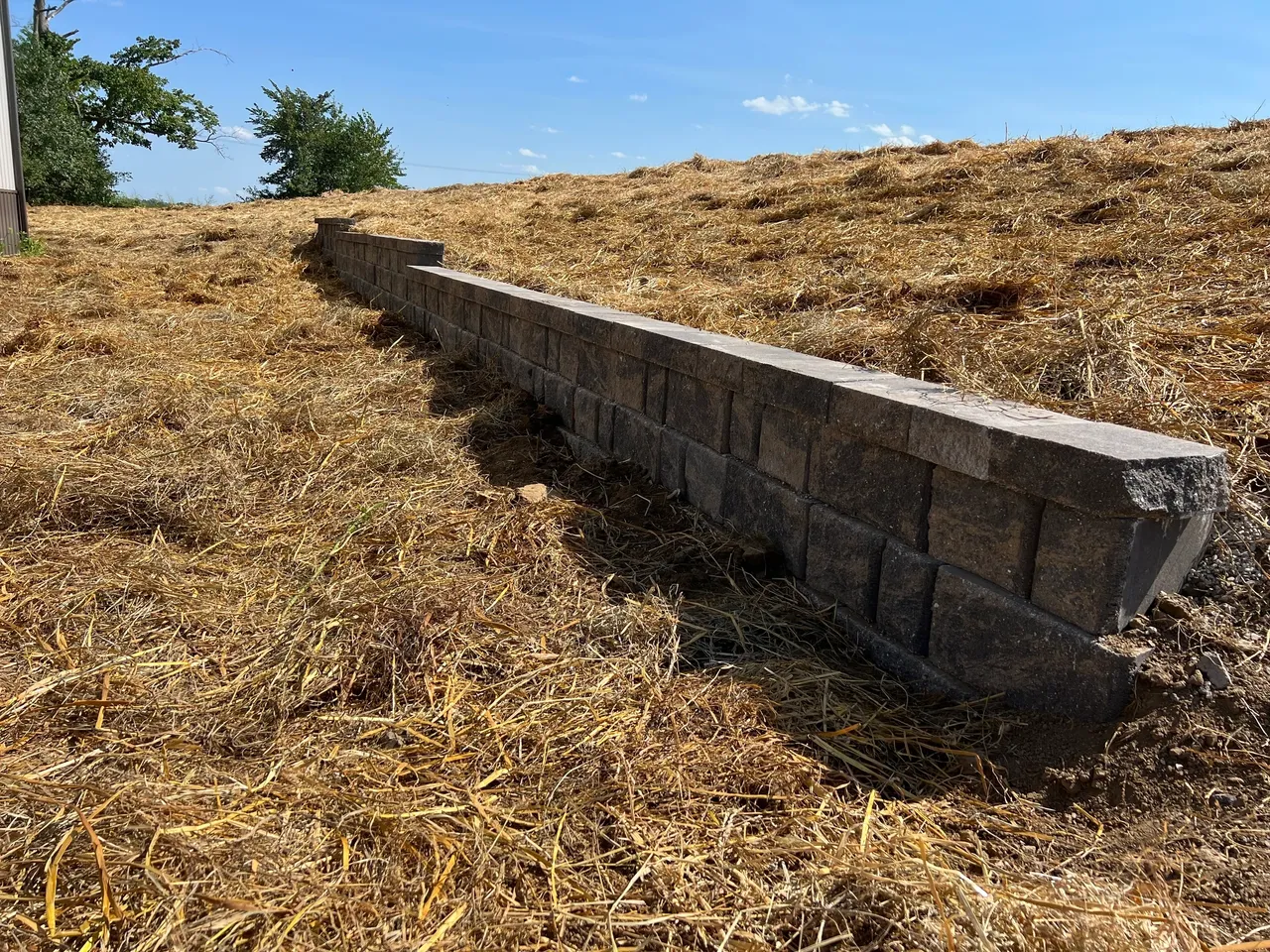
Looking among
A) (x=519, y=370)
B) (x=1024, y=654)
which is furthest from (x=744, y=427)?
(x=519, y=370)

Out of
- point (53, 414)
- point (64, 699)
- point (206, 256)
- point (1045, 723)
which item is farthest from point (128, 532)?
point (206, 256)

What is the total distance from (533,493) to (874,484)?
1.80 metres

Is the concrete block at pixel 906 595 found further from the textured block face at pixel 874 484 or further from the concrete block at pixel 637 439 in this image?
the concrete block at pixel 637 439

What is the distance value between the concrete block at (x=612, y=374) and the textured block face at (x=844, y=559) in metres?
1.47

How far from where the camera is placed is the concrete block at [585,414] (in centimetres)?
495

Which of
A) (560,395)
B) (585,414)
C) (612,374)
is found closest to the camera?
(612,374)

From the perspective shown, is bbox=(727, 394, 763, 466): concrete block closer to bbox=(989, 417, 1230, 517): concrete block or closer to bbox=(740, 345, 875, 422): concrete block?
bbox=(740, 345, 875, 422): concrete block

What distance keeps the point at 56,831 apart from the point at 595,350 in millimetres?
3384

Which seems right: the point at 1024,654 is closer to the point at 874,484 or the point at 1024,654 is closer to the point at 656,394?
the point at 874,484

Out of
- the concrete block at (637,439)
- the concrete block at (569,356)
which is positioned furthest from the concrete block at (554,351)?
the concrete block at (637,439)

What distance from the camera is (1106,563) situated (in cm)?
228

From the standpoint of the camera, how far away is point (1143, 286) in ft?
13.7

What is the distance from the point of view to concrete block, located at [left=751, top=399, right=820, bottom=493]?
3332mm

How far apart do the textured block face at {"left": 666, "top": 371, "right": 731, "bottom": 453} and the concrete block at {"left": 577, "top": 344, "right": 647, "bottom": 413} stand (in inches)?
11.6
